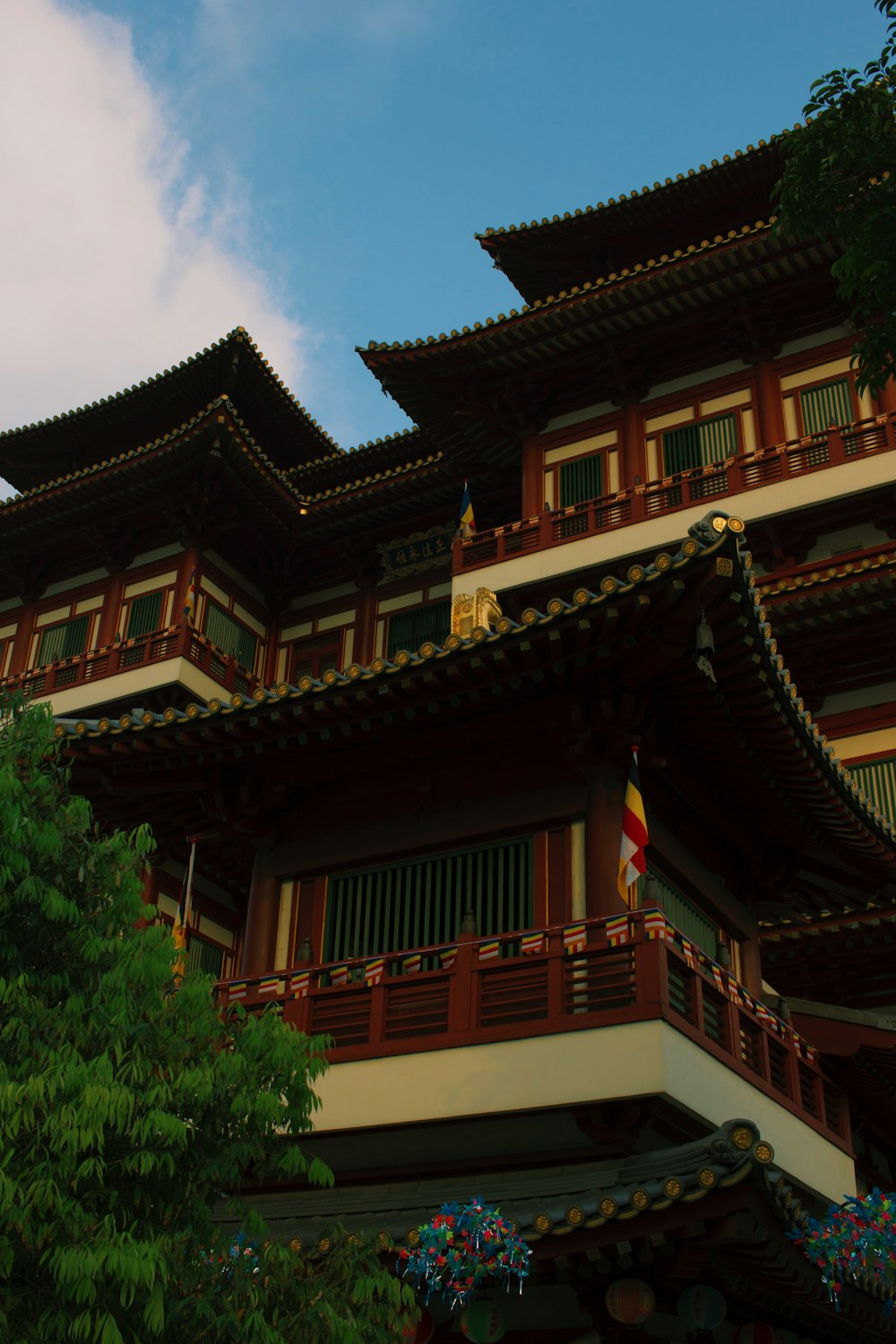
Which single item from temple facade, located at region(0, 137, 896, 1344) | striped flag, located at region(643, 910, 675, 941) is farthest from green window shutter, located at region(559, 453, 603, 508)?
striped flag, located at region(643, 910, 675, 941)

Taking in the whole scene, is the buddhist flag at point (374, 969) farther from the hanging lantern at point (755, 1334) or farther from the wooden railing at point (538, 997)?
the hanging lantern at point (755, 1334)

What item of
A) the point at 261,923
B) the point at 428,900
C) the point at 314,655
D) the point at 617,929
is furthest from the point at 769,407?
the point at 617,929

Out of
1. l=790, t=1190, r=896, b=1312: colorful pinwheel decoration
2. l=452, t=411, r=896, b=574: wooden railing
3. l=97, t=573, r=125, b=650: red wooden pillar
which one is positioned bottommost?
l=790, t=1190, r=896, b=1312: colorful pinwheel decoration

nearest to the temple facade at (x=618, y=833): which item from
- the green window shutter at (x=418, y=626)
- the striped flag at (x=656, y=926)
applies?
the striped flag at (x=656, y=926)

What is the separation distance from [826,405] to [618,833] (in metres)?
13.7

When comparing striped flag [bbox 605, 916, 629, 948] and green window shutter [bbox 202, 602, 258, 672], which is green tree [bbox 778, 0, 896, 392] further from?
green window shutter [bbox 202, 602, 258, 672]

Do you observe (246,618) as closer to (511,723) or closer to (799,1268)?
(511,723)

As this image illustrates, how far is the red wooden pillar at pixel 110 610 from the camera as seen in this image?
29.7 m

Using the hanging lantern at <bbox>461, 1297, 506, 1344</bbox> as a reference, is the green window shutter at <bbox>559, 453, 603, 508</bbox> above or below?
above

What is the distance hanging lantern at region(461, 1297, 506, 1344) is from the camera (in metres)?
11.6

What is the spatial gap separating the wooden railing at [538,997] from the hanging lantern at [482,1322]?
Answer: 2175 mm

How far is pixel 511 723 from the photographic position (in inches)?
586

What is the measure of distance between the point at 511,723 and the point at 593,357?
13.9 meters

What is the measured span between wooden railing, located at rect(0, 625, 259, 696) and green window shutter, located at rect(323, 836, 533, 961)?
1271 cm
